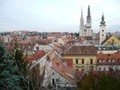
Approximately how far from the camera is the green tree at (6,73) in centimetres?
1571

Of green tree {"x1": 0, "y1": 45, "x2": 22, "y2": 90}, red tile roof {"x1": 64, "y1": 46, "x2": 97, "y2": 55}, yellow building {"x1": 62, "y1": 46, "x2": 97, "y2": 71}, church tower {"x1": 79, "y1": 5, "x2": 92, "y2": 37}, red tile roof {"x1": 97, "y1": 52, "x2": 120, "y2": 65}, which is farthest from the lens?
church tower {"x1": 79, "y1": 5, "x2": 92, "y2": 37}

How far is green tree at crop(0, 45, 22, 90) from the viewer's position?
51.5 feet

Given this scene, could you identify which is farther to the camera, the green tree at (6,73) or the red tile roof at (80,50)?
the red tile roof at (80,50)

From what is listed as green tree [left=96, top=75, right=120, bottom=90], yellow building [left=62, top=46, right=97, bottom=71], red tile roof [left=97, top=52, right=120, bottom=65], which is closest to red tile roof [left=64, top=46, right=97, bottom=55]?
yellow building [left=62, top=46, right=97, bottom=71]

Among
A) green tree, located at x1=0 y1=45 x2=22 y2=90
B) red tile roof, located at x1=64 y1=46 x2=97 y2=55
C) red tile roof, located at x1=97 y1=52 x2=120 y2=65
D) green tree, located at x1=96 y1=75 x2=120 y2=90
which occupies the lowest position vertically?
red tile roof, located at x1=97 y1=52 x2=120 y2=65

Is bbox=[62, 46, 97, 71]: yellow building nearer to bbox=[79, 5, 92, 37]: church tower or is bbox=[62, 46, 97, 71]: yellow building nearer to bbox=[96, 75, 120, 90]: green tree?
bbox=[96, 75, 120, 90]: green tree

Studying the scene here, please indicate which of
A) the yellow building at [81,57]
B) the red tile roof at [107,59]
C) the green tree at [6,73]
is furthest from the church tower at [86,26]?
the green tree at [6,73]

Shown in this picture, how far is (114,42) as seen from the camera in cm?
9150

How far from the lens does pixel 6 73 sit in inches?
618

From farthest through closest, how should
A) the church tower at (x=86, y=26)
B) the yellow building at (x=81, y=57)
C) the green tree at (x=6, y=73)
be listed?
the church tower at (x=86, y=26)
the yellow building at (x=81, y=57)
the green tree at (x=6, y=73)

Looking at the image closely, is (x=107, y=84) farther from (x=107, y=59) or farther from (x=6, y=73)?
(x=107, y=59)

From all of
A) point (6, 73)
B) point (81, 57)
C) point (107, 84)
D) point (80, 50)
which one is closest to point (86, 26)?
point (80, 50)

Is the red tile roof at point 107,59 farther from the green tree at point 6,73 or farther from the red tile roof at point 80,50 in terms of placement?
the green tree at point 6,73

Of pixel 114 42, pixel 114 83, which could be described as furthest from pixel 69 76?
pixel 114 42
